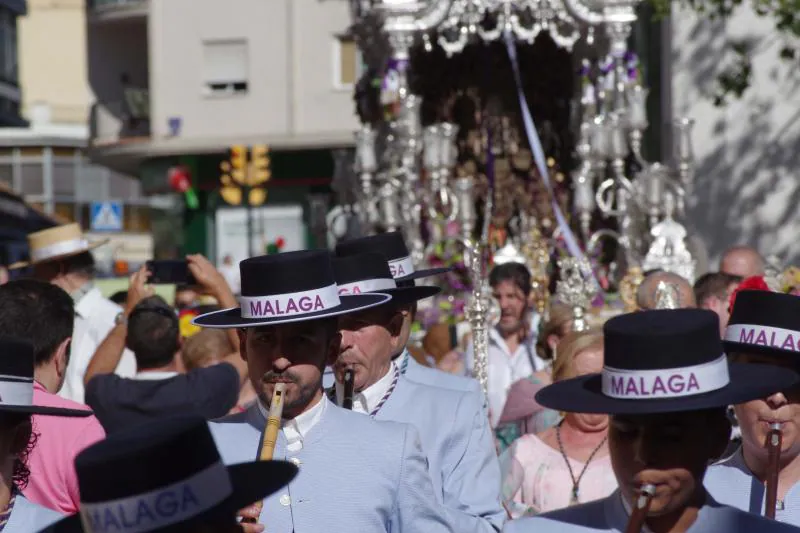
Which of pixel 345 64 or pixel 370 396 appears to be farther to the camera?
pixel 345 64

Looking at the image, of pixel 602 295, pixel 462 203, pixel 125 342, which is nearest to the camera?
pixel 125 342

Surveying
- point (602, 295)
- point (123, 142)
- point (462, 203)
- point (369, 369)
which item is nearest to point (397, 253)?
point (369, 369)

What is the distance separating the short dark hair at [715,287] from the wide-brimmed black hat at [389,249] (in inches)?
88.4

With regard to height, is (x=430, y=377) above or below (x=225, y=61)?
below

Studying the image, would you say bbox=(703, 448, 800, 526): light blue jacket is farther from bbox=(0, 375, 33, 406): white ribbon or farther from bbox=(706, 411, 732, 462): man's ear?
bbox=(0, 375, 33, 406): white ribbon

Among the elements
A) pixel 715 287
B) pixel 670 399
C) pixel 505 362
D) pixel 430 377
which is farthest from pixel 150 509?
pixel 505 362

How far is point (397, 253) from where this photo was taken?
287 inches

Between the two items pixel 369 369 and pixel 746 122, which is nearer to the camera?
pixel 369 369

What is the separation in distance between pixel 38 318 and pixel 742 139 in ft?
49.3

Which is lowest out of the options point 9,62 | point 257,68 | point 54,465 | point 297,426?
point 54,465

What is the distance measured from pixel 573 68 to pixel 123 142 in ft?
69.6

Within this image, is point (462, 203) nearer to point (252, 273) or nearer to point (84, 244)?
point (84, 244)

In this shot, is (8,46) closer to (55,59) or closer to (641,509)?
Result: (55,59)

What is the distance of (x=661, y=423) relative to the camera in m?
3.88
